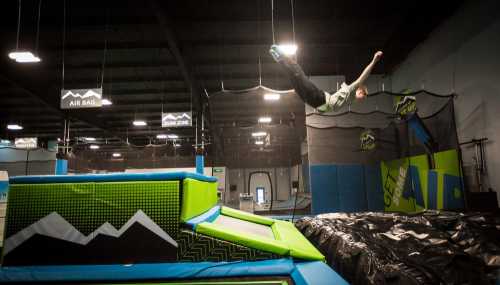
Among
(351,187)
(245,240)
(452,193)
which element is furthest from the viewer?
(351,187)

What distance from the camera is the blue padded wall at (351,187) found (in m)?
5.12

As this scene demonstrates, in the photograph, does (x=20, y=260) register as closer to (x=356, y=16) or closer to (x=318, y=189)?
(x=318, y=189)

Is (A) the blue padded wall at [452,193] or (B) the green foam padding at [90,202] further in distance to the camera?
(A) the blue padded wall at [452,193]

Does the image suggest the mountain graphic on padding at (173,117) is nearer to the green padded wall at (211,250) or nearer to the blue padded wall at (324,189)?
the blue padded wall at (324,189)

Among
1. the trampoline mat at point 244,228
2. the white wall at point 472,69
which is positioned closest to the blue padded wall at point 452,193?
the white wall at point 472,69

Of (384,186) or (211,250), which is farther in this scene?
(384,186)

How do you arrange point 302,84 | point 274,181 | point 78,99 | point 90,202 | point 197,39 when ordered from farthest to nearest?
point 274,181 → point 78,99 → point 197,39 → point 302,84 → point 90,202

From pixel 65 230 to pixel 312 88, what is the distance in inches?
107

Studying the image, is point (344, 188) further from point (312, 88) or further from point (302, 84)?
→ point (302, 84)

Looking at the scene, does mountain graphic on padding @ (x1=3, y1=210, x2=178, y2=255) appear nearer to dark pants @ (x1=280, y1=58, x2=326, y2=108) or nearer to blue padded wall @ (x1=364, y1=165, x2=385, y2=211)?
dark pants @ (x1=280, y1=58, x2=326, y2=108)

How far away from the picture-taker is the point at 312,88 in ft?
10.2

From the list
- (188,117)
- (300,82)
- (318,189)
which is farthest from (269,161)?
(300,82)

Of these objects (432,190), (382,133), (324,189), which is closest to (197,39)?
(324,189)

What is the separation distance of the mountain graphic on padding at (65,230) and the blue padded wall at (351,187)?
4.33 metres
